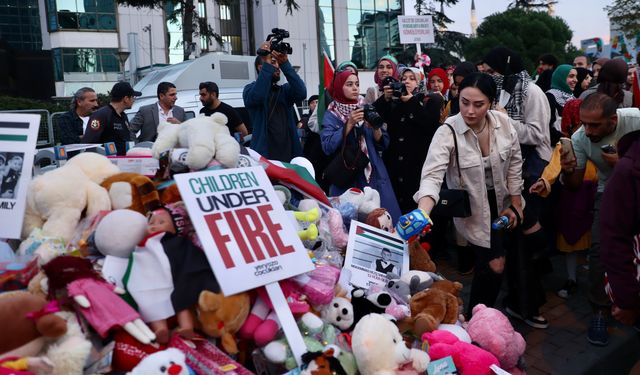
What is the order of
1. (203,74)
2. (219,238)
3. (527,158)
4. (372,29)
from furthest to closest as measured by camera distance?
1. (372,29)
2. (203,74)
3. (527,158)
4. (219,238)

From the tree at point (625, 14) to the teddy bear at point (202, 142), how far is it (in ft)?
78.9

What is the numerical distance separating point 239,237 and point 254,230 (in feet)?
0.30

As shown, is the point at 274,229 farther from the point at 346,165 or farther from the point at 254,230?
the point at 346,165

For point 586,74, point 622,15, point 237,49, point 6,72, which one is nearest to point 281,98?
point 586,74

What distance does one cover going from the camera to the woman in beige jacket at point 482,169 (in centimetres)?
353

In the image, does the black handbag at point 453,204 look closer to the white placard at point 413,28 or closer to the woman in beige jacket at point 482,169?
the woman in beige jacket at point 482,169

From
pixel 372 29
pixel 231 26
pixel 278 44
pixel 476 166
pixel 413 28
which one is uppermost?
pixel 231 26

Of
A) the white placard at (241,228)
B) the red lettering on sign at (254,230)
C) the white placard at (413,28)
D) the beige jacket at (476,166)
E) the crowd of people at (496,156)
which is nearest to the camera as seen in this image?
the white placard at (241,228)

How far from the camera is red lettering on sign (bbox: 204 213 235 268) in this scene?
7.04 ft

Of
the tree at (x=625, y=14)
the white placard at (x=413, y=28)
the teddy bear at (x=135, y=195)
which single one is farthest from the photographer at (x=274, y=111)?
the tree at (x=625, y=14)

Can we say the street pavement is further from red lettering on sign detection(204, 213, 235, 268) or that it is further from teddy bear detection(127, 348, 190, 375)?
teddy bear detection(127, 348, 190, 375)

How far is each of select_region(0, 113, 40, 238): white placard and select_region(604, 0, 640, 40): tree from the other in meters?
24.7

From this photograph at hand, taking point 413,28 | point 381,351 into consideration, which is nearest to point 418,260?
point 381,351

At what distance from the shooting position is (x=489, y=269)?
144 inches
